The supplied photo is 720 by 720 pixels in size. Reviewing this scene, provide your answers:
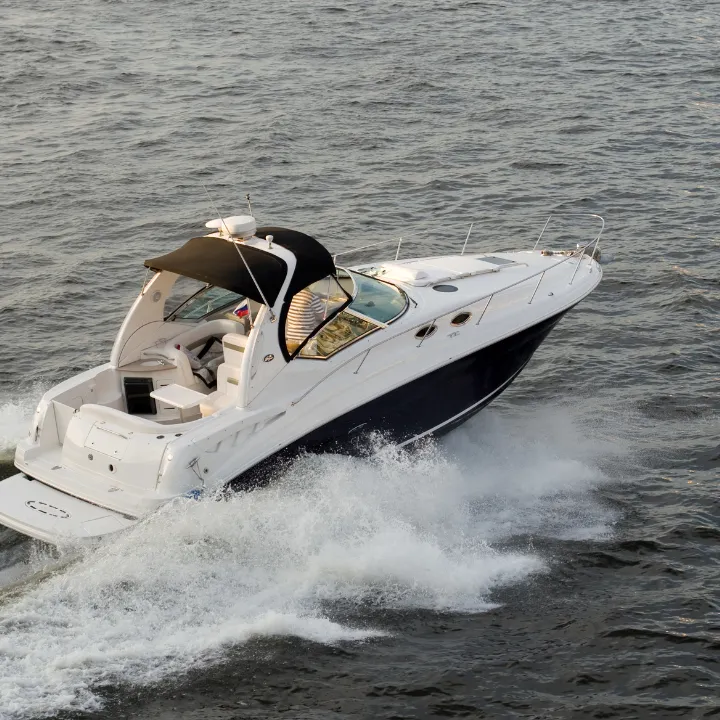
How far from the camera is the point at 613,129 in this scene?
2206 centimetres

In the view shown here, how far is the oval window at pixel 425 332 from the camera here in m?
11.4

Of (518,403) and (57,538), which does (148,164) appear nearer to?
(518,403)

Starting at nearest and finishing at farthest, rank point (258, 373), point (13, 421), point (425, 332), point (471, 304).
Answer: point (258, 373)
point (425, 332)
point (471, 304)
point (13, 421)

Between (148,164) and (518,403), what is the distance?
10.2 m

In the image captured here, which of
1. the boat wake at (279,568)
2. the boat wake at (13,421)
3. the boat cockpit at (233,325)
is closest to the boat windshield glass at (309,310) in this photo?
the boat cockpit at (233,325)

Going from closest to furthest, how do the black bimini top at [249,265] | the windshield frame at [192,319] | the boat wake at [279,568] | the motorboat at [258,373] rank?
the boat wake at [279,568]
the motorboat at [258,373]
the black bimini top at [249,265]
the windshield frame at [192,319]

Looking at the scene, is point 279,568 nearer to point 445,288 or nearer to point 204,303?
point 204,303

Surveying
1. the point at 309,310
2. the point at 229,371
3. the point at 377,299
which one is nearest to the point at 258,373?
the point at 229,371

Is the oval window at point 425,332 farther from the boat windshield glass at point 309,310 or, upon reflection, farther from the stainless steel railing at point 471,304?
the boat windshield glass at point 309,310

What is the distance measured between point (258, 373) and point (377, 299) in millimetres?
1809

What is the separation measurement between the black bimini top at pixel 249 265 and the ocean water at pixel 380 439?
1694 mm

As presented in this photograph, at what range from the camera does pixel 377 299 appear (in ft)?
38.0

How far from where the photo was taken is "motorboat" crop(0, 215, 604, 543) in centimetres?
1002

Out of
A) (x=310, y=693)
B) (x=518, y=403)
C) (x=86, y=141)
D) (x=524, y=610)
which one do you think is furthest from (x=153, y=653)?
(x=86, y=141)
